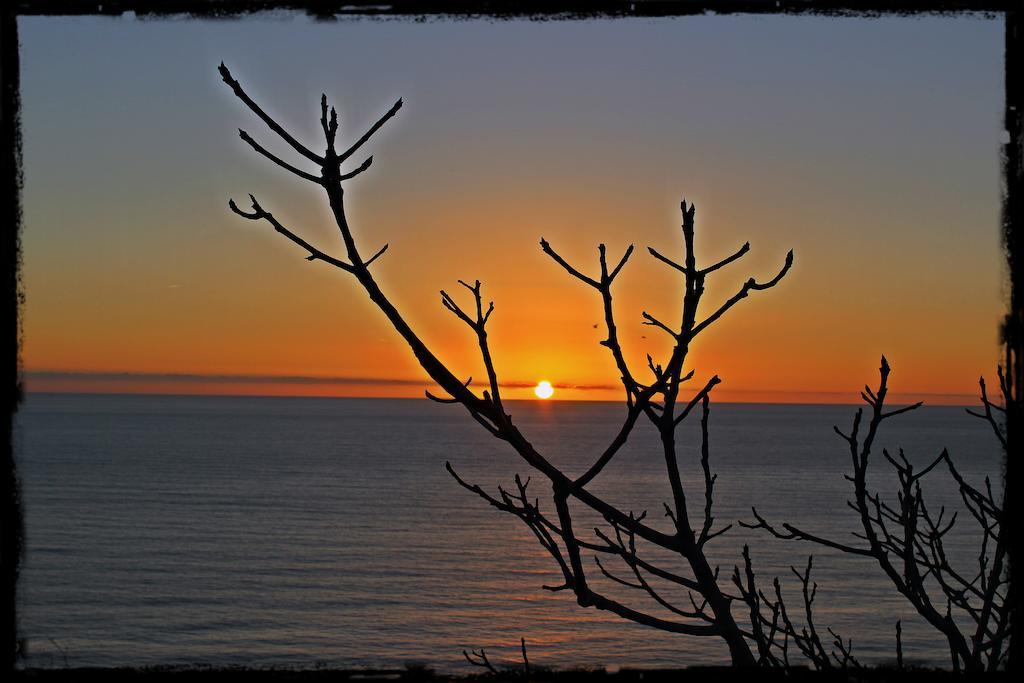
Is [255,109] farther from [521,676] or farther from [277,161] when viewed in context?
[521,676]

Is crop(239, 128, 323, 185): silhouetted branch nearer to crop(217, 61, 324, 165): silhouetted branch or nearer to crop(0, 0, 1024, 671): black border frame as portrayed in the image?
A: crop(217, 61, 324, 165): silhouetted branch

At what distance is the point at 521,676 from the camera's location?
2020 mm

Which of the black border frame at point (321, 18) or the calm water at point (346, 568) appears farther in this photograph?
the calm water at point (346, 568)

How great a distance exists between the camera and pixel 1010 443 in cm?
290

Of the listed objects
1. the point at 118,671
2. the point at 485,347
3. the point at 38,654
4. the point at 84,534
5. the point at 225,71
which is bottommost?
the point at 84,534

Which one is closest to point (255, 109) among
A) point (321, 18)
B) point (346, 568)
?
point (321, 18)

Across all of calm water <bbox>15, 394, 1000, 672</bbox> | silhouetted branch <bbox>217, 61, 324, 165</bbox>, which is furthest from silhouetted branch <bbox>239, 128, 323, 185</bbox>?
calm water <bbox>15, 394, 1000, 672</bbox>

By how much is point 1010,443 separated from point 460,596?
52593mm

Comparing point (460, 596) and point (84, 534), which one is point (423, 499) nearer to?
point (84, 534)

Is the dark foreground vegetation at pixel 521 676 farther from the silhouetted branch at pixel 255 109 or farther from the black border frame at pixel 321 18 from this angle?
the silhouetted branch at pixel 255 109

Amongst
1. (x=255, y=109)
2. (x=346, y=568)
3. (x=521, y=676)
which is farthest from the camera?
(x=346, y=568)

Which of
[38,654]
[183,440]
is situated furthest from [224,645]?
[183,440]

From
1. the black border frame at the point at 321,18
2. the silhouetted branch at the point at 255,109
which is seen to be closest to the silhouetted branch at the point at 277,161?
the silhouetted branch at the point at 255,109

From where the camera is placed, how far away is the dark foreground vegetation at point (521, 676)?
6.49 ft
